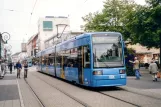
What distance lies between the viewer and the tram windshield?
50.4ft

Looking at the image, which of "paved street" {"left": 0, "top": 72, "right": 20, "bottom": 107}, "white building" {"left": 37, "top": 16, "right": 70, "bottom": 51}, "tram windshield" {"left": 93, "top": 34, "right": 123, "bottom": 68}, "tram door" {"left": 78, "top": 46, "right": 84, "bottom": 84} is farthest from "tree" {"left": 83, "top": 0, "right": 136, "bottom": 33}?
"white building" {"left": 37, "top": 16, "right": 70, "bottom": 51}

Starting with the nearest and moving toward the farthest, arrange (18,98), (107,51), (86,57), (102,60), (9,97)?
1. (18,98)
2. (9,97)
3. (102,60)
4. (107,51)
5. (86,57)

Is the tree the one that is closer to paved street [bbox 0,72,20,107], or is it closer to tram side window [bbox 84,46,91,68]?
paved street [bbox 0,72,20,107]

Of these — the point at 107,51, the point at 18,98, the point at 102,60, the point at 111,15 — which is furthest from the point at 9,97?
the point at 111,15

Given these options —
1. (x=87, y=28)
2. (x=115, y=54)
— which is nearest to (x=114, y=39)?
(x=115, y=54)

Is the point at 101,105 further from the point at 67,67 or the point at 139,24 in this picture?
the point at 139,24

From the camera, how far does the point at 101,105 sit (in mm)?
10727

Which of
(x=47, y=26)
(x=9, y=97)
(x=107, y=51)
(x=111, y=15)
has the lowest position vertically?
(x=9, y=97)

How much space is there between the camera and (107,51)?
15531 millimetres

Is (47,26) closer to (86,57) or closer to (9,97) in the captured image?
(86,57)

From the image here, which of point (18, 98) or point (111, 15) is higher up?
point (111, 15)

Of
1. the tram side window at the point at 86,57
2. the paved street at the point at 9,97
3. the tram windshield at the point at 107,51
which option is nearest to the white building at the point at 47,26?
the paved street at the point at 9,97

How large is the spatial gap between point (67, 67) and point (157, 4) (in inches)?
641

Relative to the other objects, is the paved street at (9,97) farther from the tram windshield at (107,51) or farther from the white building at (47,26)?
the white building at (47,26)
